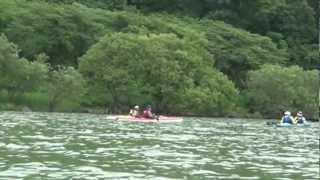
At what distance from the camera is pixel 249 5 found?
118m

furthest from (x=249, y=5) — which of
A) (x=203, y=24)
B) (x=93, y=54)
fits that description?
(x=93, y=54)

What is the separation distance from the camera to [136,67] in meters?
74.8

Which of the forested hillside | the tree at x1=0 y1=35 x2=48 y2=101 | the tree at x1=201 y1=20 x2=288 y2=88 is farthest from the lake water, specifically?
the tree at x1=201 y1=20 x2=288 y2=88

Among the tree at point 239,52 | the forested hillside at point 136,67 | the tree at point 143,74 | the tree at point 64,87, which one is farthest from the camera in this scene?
the tree at point 239,52

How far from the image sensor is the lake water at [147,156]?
19516 millimetres

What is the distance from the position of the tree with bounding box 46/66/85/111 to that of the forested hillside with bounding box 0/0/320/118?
98 millimetres

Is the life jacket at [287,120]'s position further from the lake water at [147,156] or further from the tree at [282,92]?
the tree at [282,92]

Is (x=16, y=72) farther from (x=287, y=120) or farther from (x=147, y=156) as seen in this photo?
(x=147, y=156)

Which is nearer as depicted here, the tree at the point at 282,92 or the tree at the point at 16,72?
the tree at the point at 16,72

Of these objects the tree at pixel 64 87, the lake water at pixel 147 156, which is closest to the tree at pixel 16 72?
the tree at pixel 64 87

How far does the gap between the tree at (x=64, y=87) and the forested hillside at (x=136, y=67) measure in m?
0.10

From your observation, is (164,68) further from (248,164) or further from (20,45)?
(248,164)

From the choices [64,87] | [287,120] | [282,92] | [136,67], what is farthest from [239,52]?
[287,120]

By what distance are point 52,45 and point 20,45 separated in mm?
3766
